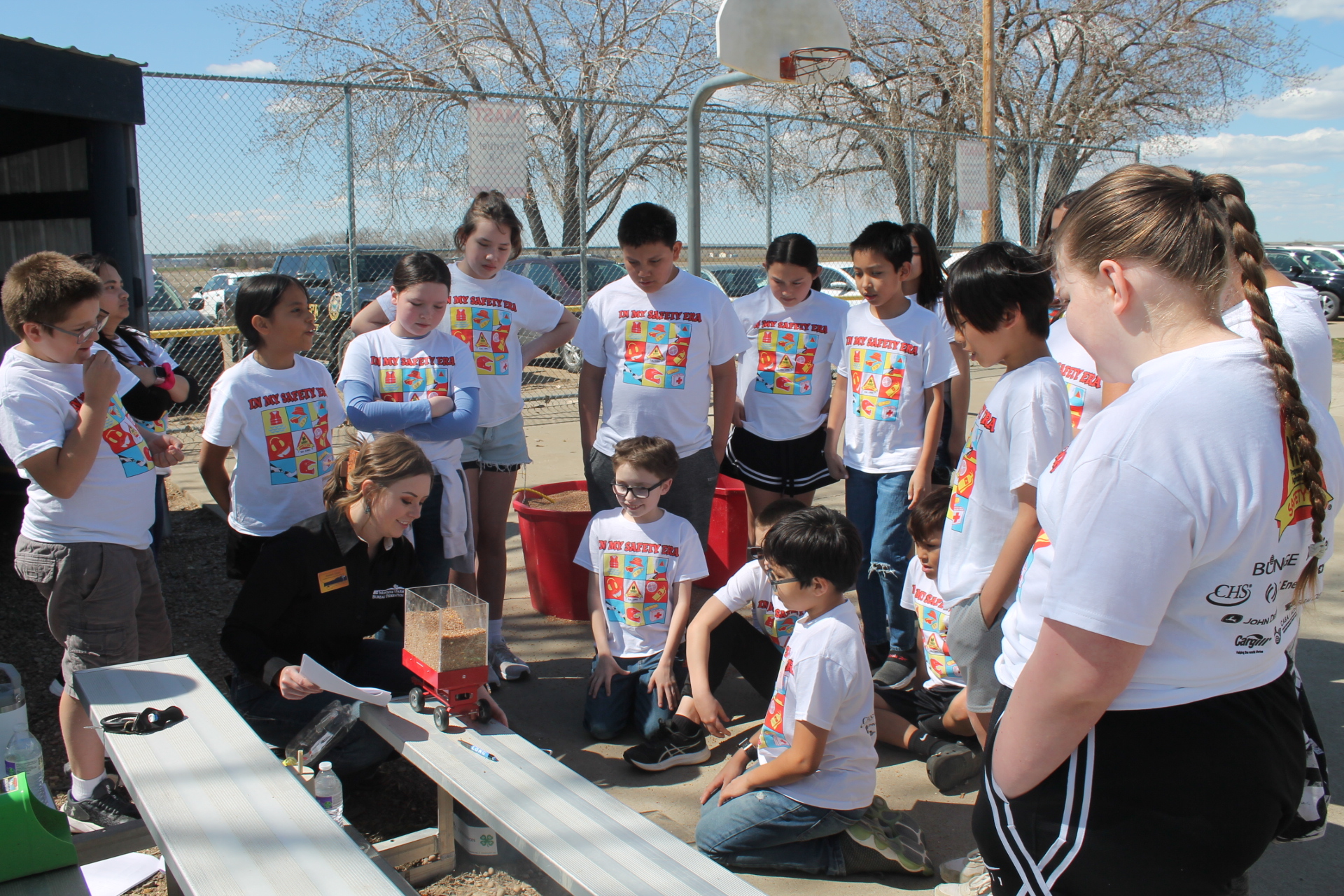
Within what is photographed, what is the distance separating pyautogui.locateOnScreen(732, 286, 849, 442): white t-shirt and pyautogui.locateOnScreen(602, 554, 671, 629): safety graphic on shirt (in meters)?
1.05

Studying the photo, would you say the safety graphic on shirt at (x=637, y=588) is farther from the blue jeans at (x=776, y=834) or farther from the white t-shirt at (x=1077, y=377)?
the white t-shirt at (x=1077, y=377)

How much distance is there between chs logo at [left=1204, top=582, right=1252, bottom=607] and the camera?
1.21 metres

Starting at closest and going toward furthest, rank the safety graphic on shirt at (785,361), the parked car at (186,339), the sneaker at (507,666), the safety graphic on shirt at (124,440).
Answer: the safety graphic on shirt at (124,440), the sneaker at (507,666), the safety graphic on shirt at (785,361), the parked car at (186,339)

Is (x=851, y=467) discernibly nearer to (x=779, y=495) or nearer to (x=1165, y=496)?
(x=779, y=495)

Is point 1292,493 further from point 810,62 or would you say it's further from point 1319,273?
point 1319,273

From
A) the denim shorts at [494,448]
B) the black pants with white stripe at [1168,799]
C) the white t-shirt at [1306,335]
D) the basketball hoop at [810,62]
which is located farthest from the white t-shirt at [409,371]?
the basketball hoop at [810,62]

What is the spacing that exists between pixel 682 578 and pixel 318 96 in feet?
30.2

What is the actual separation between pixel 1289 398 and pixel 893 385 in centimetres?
275

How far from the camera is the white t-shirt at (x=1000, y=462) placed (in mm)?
2479

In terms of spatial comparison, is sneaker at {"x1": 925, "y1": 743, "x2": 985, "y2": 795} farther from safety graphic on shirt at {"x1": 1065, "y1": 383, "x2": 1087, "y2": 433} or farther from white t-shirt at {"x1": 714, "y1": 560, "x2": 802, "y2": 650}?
safety graphic on shirt at {"x1": 1065, "y1": 383, "x2": 1087, "y2": 433}

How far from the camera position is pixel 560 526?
4.39 meters

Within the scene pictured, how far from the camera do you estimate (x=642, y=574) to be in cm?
358

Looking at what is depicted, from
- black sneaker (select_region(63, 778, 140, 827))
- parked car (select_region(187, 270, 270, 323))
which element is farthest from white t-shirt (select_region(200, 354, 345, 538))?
parked car (select_region(187, 270, 270, 323))

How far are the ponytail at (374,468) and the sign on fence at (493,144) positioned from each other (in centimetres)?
475
